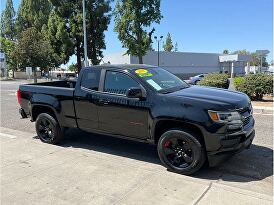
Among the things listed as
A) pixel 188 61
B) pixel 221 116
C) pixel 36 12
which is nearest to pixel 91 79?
pixel 221 116

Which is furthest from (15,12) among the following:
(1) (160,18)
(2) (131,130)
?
(2) (131,130)

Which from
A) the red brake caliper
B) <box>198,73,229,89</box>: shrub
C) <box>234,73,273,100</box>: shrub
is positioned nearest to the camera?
the red brake caliper

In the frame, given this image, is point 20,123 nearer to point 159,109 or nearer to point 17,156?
point 17,156

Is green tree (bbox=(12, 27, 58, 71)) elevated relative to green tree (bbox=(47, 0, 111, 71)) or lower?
lower

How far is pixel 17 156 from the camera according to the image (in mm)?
6039

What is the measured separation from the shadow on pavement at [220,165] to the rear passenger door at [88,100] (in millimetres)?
646

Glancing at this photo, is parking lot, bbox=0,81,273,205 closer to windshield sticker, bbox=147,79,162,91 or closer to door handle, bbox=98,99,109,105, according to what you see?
door handle, bbox=98,99,109,105

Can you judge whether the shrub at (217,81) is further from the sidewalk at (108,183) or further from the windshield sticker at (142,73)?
the sidewalk at (108,183)

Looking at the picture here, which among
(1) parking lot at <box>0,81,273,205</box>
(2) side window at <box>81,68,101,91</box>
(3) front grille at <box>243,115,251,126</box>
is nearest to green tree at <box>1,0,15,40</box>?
(1) parking lot at <box>0,81,273,205</box>

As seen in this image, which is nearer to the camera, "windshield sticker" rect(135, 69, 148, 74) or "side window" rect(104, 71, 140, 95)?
"side window" rect(104, 71, 140, 95)

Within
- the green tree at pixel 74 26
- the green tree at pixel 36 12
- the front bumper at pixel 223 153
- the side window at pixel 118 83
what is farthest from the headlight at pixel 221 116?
the green tree at pixel 36 12

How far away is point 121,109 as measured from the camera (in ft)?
18.2

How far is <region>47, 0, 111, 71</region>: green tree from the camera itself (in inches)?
1602

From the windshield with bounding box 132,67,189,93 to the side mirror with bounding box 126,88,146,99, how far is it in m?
0.25
